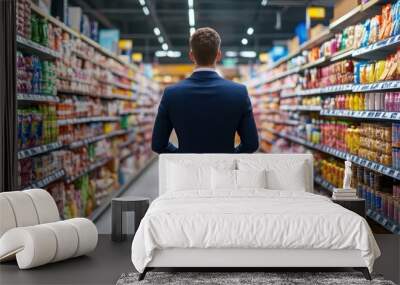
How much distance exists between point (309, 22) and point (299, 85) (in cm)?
112

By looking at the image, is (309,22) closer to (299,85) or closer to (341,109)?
(299,85)

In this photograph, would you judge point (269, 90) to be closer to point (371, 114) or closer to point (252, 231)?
point (371, 114)

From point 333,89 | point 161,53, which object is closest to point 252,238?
point 333,89

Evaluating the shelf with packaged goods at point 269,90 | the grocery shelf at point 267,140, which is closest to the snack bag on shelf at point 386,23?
the shelf with packaged goods at point 269,90

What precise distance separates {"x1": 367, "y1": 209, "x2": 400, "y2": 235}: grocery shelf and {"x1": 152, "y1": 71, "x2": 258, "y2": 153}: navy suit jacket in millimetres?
1582

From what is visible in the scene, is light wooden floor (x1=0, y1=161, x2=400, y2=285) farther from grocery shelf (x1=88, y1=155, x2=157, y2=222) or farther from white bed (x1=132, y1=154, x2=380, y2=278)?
grocery shelf (x1=88, y1=155, x2=157, y2=222)

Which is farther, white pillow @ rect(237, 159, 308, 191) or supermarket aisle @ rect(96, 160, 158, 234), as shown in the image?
supermarket aisle @ rect(96, 160, 158, 234)

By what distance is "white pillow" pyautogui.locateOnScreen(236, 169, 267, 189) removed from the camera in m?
5.15

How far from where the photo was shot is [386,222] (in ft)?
18.4

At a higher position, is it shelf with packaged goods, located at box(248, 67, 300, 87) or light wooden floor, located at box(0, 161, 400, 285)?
shelf with packaged goods, located at box(248, 67, 300, 87)

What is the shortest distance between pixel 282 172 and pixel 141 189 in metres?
7.40

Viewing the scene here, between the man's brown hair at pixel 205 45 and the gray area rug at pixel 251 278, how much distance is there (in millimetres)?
1466

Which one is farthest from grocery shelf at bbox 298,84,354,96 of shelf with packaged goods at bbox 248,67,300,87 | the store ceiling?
the store ceiling

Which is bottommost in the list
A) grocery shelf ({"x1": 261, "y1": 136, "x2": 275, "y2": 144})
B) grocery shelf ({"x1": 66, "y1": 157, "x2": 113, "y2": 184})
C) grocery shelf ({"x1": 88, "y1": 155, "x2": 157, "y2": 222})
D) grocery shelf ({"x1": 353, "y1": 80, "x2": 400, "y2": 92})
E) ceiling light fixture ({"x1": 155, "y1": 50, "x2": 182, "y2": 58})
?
grocery shelf ({"x1": 88, "y1": 155, "x2": 157, "y2": 222})
